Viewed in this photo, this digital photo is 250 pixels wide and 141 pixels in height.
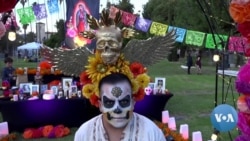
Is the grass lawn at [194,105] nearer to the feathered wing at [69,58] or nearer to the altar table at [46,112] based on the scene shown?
the altar table at [46,112]

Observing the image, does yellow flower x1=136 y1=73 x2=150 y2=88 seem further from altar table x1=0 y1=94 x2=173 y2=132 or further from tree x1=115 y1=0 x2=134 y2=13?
tree x1=115 y1=0 x2=134 y2=13

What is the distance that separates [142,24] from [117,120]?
11.2 metres

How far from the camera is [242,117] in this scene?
214cm

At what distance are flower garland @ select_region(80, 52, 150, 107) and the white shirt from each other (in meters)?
0.20

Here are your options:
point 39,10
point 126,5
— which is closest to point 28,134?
point 39,10

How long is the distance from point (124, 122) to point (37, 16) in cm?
1274

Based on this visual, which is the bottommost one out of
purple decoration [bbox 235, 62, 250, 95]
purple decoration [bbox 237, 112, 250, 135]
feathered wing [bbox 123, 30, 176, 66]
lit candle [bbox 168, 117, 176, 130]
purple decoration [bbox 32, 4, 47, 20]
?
lit candle [bbox 168, 117, 176, 130]

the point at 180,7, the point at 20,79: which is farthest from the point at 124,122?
the point at 180,7

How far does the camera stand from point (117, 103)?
2.65 metres

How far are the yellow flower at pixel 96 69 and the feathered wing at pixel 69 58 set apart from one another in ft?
0.54

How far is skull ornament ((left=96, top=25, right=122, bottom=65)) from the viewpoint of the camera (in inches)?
106

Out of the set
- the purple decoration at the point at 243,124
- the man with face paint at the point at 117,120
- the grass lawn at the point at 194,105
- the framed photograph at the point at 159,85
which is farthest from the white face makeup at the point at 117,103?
the framed photograph at the point at 159,85

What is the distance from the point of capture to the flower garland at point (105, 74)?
2.73 m

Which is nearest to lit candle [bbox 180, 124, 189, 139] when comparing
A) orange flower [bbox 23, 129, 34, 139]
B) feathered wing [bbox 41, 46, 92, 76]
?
orange flower [bbox 23, 129, 34, 139]
